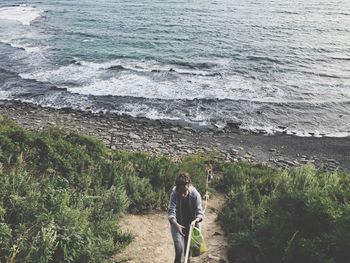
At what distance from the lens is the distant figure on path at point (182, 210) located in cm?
767

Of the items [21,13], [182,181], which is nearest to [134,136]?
[182,181]

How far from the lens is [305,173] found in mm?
12109

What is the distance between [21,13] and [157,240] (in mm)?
55644

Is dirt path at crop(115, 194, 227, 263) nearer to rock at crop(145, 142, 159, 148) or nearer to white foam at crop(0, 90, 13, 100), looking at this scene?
rock at crop(145, 142, 159, 148)

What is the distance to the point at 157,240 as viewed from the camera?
999cm

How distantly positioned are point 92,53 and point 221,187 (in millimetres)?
26034

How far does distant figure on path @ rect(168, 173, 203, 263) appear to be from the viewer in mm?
7668

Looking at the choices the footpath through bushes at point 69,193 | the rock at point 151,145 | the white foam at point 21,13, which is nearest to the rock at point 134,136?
the rock at point 151,145

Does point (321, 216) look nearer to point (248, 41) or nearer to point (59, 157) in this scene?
point (59, 157)

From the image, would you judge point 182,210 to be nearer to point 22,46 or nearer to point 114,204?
point 114,204

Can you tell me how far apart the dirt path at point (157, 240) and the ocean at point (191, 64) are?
39.6ft

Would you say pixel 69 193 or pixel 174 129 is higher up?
→ pixel 69 193

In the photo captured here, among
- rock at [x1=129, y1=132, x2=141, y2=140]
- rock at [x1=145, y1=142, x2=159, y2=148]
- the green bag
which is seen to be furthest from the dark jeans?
rock at [x1=129, y1=132, x2=141, y2=140]

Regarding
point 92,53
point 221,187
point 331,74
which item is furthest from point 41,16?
point 221,187
